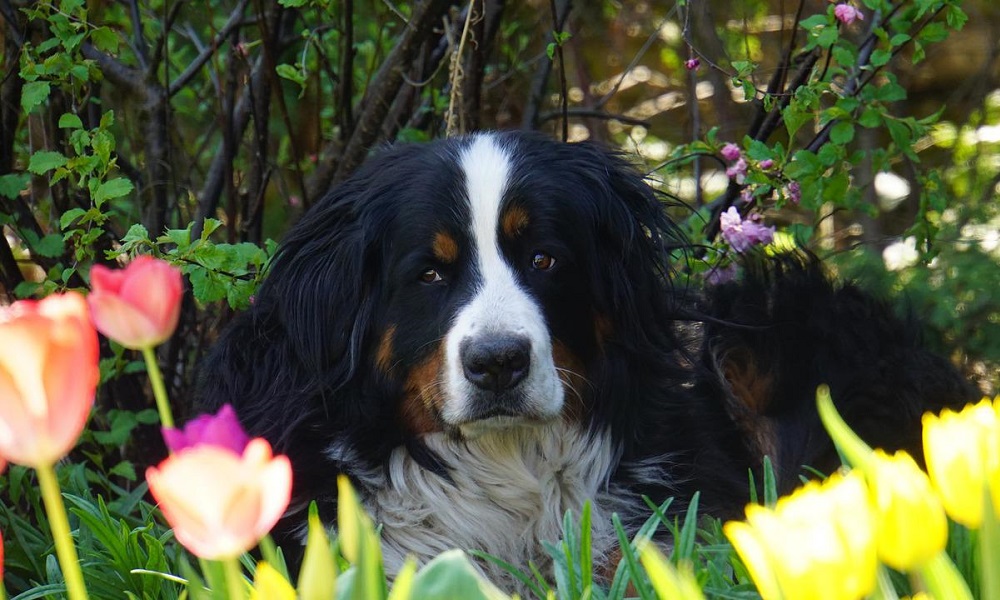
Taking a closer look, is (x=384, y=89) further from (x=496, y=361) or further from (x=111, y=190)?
(x=496, y=361)

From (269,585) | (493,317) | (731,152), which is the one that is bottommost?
(493,317)

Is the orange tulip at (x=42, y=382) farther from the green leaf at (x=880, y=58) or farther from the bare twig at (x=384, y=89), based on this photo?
the bare twig at (x=384, y=89)

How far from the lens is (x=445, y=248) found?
2684 mm

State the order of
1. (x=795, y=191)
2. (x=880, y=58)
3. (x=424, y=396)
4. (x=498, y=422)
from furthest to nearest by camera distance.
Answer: (x=795, y=191) < (x=880, y=58) < (x=424, y=396) < (x=498, y=422)

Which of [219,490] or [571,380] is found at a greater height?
[219,490]

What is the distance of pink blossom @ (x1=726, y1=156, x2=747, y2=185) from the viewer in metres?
3.38

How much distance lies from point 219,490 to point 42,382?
0.17m

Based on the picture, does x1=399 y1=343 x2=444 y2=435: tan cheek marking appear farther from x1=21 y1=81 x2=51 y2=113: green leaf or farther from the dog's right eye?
x1=21 y1=81 x2=51 y2=113: green leaf

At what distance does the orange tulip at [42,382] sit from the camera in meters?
0.93

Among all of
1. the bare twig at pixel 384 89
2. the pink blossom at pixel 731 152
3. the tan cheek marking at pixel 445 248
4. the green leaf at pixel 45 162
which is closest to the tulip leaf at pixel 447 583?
the tan cheek marking at pixel 445 248

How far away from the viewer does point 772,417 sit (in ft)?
11.5

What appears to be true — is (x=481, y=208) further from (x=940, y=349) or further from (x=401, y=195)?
(x=940, y=349)

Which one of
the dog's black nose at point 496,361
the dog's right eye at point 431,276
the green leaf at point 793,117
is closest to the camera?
the dog's black nose at point 496,361

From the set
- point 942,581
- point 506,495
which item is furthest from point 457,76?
point 942,581
